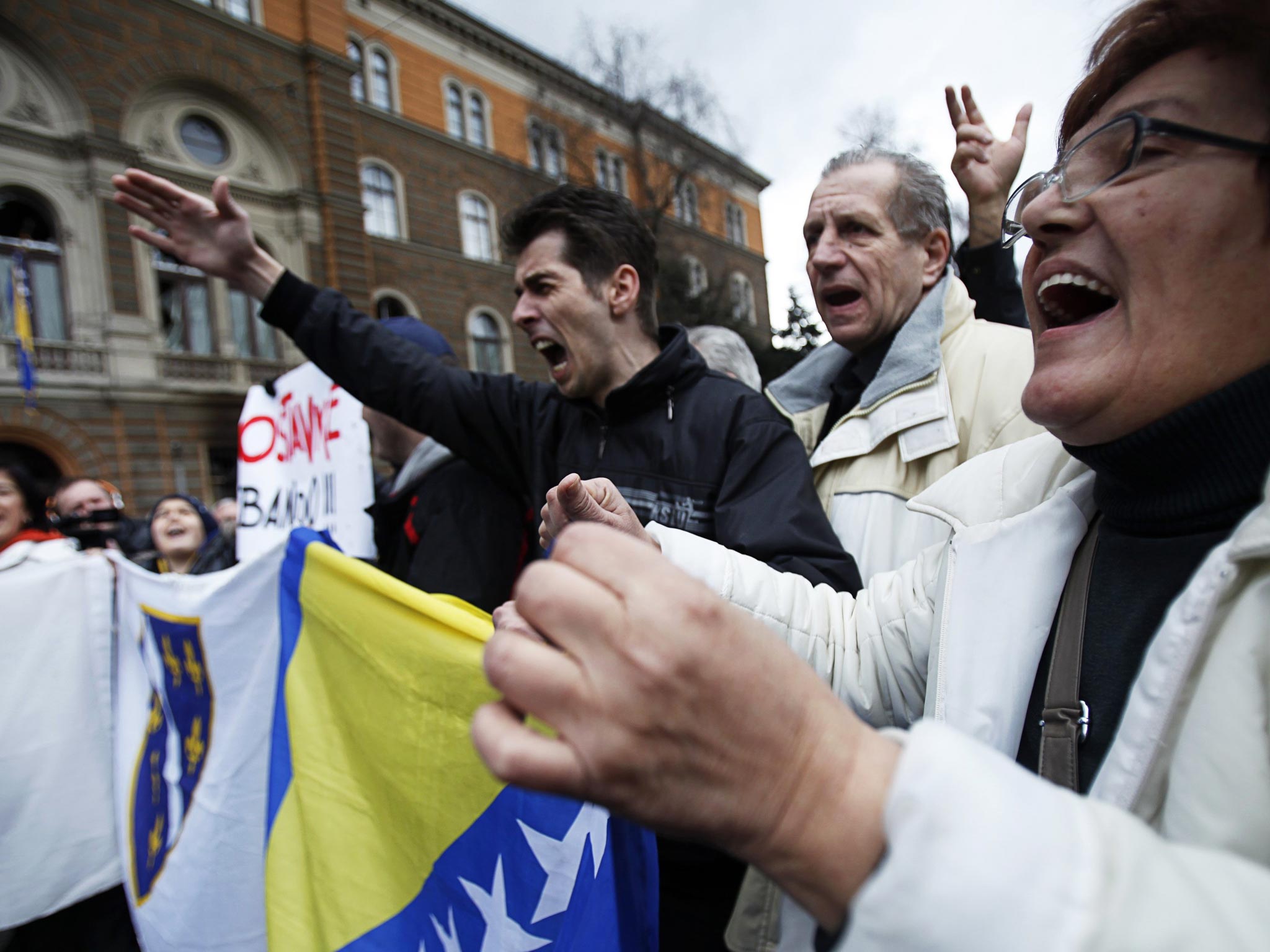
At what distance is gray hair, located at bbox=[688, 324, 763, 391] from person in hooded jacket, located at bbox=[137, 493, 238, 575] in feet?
9.17

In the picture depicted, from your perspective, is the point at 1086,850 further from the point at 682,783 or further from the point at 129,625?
the point at 129,625

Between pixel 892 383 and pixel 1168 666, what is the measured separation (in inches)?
45.6

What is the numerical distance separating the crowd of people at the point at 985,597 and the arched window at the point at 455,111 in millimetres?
20323

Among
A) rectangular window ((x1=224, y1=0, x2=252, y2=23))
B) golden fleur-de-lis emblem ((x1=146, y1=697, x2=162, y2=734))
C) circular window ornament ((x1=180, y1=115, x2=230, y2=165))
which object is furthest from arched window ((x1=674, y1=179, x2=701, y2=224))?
golden fleur-de-lis emblem ((x1=146, y1=697, x2=162, y2=734))

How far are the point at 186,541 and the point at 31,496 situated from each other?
0.68 meters

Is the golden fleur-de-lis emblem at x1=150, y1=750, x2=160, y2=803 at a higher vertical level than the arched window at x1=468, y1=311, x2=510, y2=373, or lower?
lower

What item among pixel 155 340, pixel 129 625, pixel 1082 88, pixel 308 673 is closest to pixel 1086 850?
pixel 1082 88

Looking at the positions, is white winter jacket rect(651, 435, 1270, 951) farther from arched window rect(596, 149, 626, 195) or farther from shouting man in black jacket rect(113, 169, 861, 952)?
arched window rect(596, 149, 626, 195)

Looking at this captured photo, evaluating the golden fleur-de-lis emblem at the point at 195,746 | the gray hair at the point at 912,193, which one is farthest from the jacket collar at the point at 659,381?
the golden fleur-de-lis emblem at the point at 195,746

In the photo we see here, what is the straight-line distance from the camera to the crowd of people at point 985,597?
47 cm

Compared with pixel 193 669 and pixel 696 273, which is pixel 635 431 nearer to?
pixel 193 669

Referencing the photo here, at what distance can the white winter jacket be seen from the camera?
0.44m

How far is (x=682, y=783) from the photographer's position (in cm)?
49

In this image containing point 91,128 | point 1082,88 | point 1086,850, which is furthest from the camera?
point 91,128
